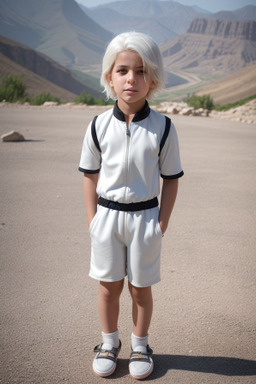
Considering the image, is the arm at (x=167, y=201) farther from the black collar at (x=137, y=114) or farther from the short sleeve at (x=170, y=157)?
the black collar at (x=137, y=114)

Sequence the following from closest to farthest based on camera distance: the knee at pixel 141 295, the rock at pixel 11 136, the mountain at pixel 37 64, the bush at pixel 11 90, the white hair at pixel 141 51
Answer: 1. the white hair at pixel 141 51
2. the knee at pixel 141 295
3. the rock at pixel 11 136
4. the bush at pixel 11 90
5. the mountain at pixel 37 64

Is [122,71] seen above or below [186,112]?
above

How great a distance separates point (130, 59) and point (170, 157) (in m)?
0.54

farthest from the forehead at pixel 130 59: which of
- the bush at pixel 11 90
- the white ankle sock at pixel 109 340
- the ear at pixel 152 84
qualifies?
the bush at pixel 11 90

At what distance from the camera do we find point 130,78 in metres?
1.81

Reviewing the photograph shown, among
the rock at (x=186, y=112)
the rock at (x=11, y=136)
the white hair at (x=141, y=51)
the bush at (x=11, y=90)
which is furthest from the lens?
the bush at (x=11, y=90)

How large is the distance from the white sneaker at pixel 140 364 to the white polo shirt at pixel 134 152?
922 millimetres

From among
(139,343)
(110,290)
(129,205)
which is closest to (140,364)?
(139,343)

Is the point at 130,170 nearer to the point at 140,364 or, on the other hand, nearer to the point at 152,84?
the point at 152,84

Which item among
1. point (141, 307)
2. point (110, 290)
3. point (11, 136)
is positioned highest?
point (11, 136)

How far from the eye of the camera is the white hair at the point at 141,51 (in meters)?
1.79

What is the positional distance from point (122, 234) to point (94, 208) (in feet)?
0.79

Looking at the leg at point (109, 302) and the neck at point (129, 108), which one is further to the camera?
the leg at point (109, 302)

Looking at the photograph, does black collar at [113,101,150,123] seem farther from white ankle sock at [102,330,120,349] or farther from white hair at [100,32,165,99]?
white ankle sock at [102,330,120,349]
